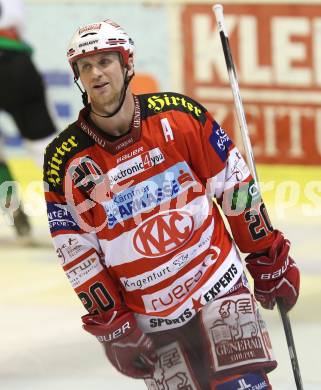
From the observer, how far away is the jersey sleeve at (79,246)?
137 inches

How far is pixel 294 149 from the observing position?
7.82 meters

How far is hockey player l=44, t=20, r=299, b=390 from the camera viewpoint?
3.49 meters

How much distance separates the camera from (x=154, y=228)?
11.6ft

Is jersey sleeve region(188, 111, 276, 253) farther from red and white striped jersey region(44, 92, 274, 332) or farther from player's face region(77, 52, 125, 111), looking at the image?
player's face region(77, 52, 125, 111)

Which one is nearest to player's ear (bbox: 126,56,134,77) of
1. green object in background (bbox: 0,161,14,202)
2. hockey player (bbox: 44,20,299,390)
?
hockey player (bbox: 44,20,299,390)

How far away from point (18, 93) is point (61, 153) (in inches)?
181

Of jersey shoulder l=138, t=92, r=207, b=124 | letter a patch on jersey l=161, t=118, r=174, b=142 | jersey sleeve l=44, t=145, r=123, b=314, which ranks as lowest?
jersey sleeve l=44, t=145, r=123, b=314

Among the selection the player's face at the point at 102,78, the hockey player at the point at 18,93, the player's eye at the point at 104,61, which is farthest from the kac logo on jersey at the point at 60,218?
the hockey player at the point at 18,93
